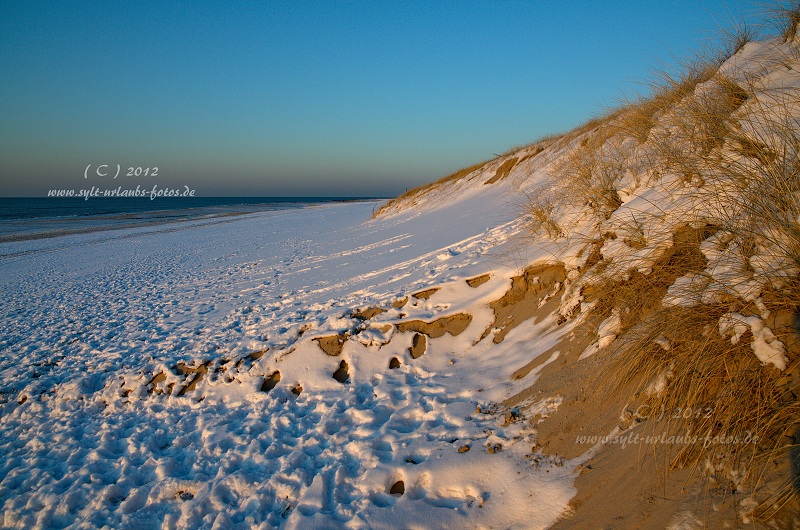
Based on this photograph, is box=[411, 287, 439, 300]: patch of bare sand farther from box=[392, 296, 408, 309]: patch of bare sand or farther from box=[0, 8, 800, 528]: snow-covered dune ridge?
box=[392, 296, 408, 309]: patch of bare sand

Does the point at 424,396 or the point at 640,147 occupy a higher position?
the point at 640,147

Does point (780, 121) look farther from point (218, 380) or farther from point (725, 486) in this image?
point (218, 380)

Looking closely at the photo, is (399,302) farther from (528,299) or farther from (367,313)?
(528,299)

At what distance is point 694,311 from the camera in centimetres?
258

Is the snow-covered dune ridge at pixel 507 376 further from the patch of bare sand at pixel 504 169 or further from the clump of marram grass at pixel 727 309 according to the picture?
the patch of bare sand at pixel 504 169

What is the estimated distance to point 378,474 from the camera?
3256 millimetres

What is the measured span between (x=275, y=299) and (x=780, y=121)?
7089 mm

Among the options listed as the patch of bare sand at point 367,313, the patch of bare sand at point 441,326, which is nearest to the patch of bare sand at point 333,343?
the patch of bare sand at point 367,313

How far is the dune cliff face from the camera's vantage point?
206 cm

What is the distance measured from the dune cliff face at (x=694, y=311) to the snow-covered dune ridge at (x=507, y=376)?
0.02m

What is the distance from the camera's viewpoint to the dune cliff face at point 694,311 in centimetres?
206

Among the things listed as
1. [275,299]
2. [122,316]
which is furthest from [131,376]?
[122,316]

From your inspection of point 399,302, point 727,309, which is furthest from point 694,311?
point 399,302

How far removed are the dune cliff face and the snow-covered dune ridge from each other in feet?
0.05
